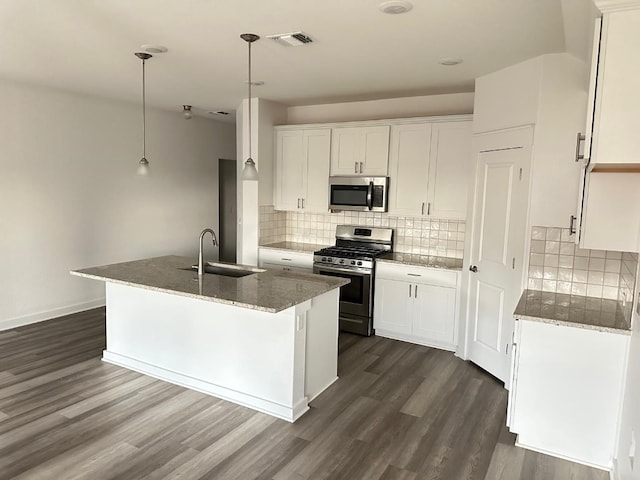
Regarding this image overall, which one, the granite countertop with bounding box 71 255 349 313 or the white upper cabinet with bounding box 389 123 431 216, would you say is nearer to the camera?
the granite countertop with bounding box 71 255 349 313

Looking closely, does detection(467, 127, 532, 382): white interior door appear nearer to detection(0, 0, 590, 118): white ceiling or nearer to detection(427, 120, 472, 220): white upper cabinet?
detection(427, 120, 472, 220): white upper cabinet

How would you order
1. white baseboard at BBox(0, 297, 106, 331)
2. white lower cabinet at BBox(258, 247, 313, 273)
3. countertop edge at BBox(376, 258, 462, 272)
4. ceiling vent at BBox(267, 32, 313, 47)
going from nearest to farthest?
ceiling vent at BBox(267, 32, 313, 47), countertop edge at BBox(376, 258, 462, 272), white baseboard at BBox(0, 297, 106, 331), white lower cabinet at BBox(258, 247, 313, 273)

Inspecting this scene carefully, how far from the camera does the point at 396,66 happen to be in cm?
387

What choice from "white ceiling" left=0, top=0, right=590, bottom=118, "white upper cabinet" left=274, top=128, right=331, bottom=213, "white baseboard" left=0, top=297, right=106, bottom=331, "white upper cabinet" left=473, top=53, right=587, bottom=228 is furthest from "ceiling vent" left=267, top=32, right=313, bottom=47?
"white baseboard" left=0, top=297, right=106, bottom=331

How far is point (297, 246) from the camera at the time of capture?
19.0ft

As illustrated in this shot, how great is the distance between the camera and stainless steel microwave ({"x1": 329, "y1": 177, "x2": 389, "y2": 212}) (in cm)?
509

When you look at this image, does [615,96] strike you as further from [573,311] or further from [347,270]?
[347,270]

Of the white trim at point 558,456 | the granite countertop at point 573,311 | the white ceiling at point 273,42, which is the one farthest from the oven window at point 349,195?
the white trim at point 558,456

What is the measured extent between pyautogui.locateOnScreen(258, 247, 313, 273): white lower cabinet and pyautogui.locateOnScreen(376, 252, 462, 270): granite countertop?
0.91m

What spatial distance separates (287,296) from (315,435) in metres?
0.94

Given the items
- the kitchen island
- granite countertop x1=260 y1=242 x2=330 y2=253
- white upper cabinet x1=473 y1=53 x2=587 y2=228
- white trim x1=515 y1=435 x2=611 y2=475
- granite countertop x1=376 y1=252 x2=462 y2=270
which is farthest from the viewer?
granite countertop x1=260 y1=242 x2=330 y2=253

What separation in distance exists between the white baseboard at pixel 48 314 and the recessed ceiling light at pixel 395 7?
4.92 m

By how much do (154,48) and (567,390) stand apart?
12.3 ft

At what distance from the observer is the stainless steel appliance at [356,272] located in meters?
4.97
